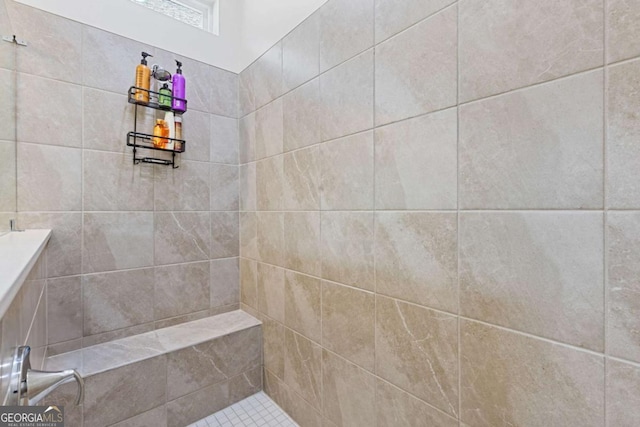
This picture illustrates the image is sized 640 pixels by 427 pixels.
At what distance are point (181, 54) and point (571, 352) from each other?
210 centimetres

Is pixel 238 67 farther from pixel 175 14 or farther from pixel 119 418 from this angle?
pixel 119 418

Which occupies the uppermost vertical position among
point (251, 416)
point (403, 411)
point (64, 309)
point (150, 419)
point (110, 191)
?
point (110, 191)

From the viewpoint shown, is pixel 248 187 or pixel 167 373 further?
pixel 248 187

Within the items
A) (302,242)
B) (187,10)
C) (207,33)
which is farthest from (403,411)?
(187,10)

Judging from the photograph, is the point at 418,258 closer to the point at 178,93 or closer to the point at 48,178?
the point at 178,93

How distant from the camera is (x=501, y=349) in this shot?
0.70 m

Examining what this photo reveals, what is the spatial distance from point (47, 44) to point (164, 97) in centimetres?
49

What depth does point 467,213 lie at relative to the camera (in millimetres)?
762

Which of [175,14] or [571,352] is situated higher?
[175,14]

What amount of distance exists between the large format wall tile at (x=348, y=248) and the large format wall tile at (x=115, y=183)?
1.03 m

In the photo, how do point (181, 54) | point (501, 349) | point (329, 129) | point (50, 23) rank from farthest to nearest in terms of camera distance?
point (181, 54) < point (50, 23) < point (329, 129) < point (501, 349)

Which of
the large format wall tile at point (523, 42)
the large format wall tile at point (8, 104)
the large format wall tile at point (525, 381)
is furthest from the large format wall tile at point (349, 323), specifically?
the large format wall tile at point (8, 104)

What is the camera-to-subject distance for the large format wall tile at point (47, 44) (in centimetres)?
123

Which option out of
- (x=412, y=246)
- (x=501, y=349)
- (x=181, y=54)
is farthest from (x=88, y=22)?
(x=501, y=349)
